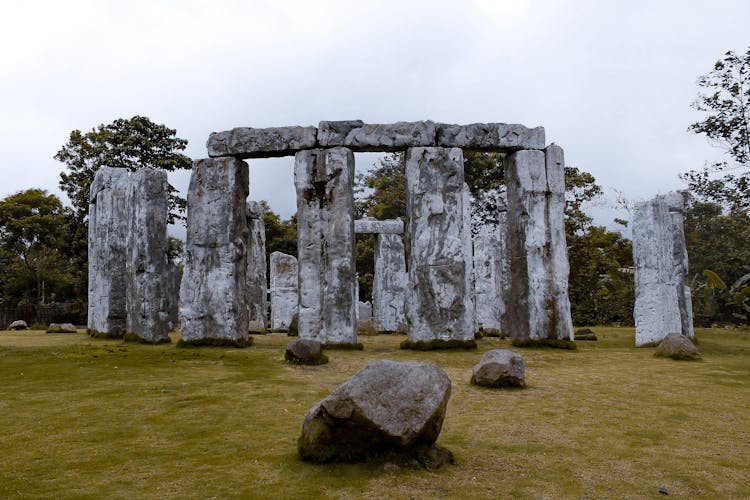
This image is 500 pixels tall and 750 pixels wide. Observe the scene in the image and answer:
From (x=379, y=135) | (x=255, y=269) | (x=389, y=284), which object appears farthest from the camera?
(x=389, y=284)

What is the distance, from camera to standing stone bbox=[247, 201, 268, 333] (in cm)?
1736

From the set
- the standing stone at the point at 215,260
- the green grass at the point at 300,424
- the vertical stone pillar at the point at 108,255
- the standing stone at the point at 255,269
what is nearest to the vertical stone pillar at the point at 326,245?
the standing stone at the point at 215,260

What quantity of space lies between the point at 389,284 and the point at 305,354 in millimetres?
9395

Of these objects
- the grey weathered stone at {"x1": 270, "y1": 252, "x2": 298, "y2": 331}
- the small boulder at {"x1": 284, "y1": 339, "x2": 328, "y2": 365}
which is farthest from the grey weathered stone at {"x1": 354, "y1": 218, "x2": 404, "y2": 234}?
the small boulder at {"x1": 284, "y1": 339, "x2": 328, "y2": 365}

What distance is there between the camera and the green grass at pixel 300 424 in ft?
11.9

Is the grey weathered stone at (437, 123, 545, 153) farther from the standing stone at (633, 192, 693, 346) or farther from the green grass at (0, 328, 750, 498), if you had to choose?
the green grass at (0, 328, 750, 498)

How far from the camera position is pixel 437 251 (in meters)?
11.3

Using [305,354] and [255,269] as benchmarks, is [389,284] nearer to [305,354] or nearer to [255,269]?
[255,269]

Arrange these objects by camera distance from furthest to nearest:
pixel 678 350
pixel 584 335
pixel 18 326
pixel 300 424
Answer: pixel 18 326 → pixel 584 335 → pixel 678 350 → pixel 300 424

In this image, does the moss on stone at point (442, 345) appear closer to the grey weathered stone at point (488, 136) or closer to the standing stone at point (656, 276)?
the standing stone at point (656, 276)

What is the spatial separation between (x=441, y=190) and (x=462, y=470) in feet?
26.4

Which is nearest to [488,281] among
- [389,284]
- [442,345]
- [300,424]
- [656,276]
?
[389,284]

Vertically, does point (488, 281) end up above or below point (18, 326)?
above

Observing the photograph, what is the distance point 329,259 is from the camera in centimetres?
1132
